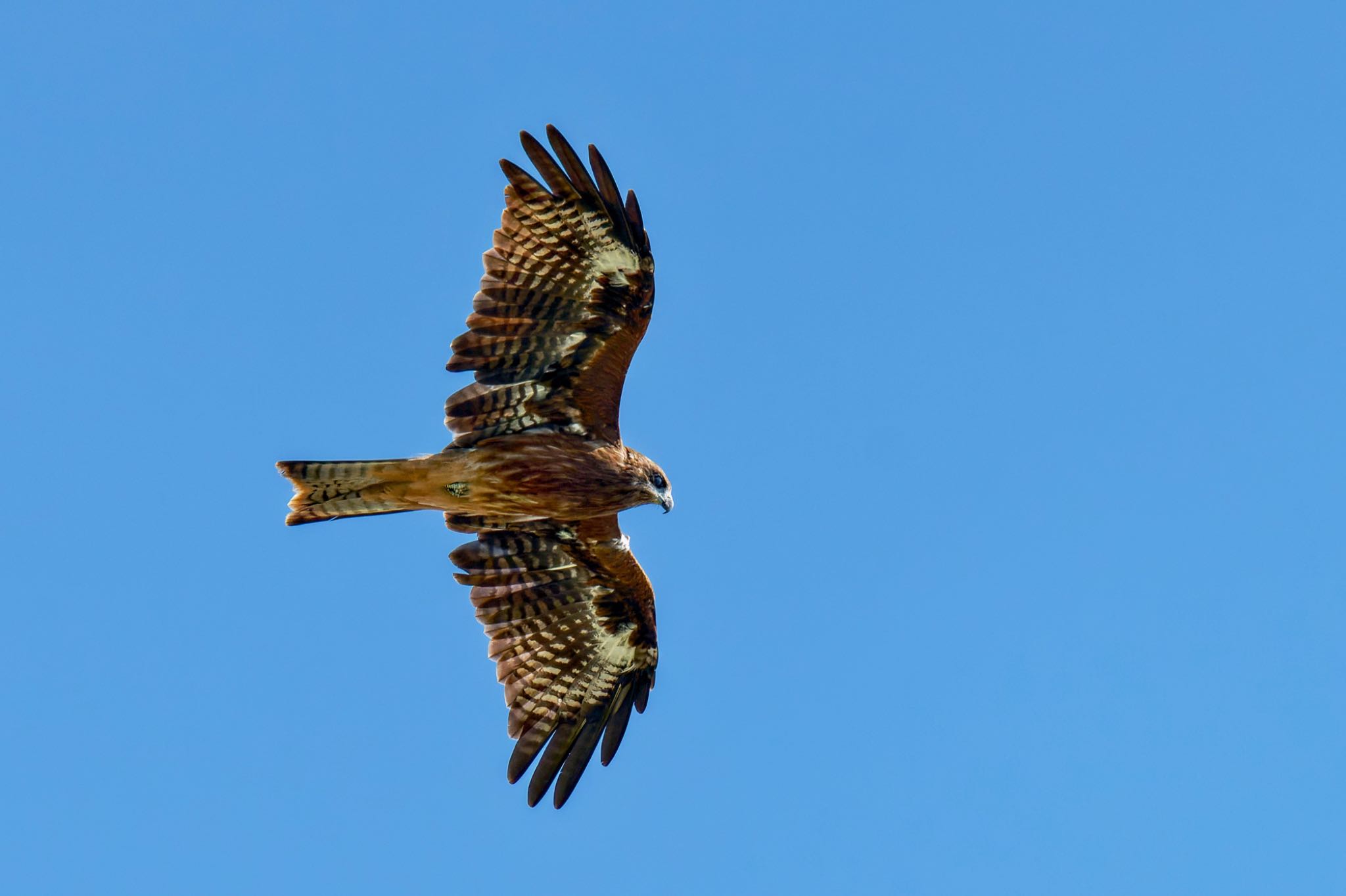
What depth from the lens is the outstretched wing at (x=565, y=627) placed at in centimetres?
1172

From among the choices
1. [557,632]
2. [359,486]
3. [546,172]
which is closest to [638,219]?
[546,172]

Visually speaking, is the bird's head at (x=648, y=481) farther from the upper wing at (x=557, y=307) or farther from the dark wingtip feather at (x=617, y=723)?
the dark wingtip feather at (x=617, y=723)

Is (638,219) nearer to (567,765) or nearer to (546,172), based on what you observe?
(546,172)

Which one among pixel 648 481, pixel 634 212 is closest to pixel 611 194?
pixel 634 212

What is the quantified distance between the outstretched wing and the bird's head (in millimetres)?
642

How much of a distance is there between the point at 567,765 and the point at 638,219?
4190 mm

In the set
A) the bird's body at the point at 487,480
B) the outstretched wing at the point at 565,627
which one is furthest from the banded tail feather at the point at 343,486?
the outstretched wing at the point at 565,627

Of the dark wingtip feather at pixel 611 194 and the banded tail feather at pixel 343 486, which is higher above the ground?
the dark wingtip feather at pixel 611 194

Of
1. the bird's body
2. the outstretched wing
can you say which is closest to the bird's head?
the bird's body

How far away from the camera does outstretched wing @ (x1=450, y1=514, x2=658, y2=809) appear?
1172 cm

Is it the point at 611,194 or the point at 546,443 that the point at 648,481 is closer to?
the point at 546,443

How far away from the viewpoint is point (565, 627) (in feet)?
39.4

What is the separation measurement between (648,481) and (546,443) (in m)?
0.79

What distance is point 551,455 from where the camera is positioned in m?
10.8
